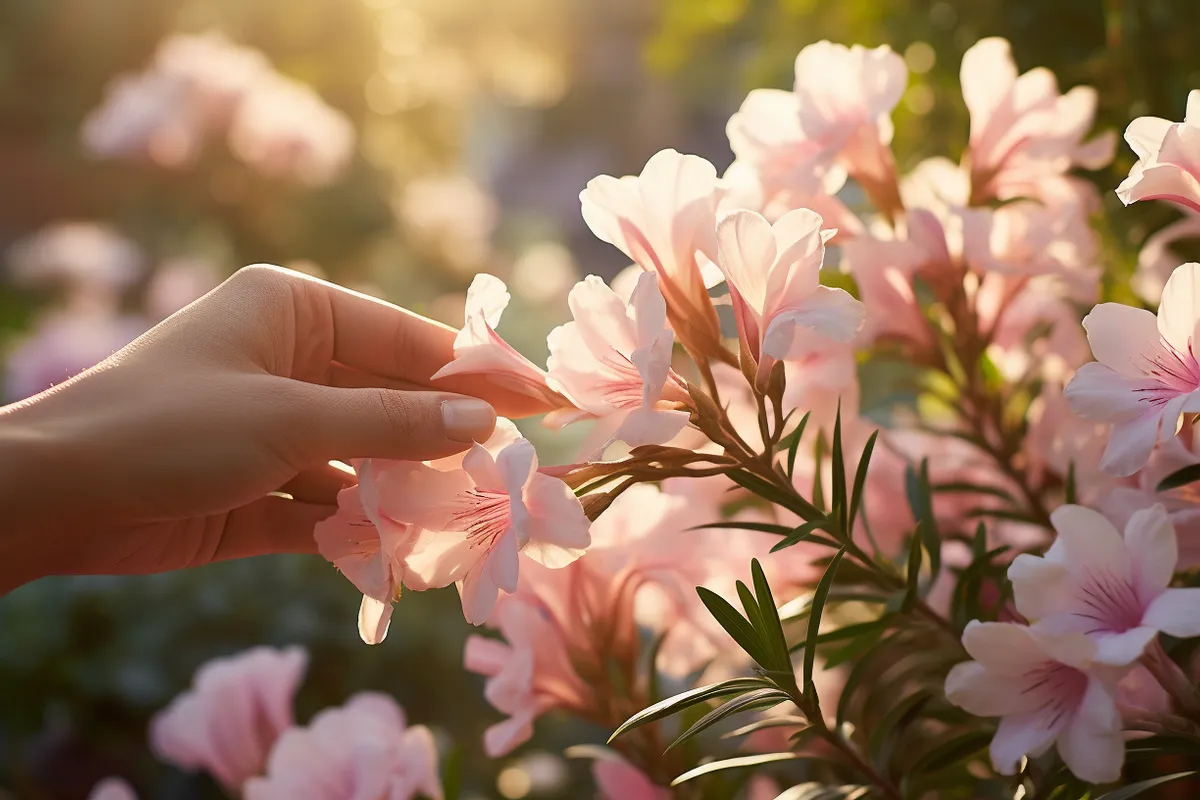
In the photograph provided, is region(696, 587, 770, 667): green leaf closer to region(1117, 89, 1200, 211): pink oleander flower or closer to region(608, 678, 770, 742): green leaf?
region(608, 678, 770, 742): green leaf

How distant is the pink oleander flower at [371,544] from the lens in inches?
21.7

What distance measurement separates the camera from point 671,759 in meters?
0.74

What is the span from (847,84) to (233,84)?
6.02 ft

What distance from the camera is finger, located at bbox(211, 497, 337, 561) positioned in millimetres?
749

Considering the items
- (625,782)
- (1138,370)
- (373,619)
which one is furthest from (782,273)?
(625,782)

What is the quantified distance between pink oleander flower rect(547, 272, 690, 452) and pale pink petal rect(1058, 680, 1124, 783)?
0.22 meters

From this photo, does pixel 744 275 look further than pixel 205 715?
No

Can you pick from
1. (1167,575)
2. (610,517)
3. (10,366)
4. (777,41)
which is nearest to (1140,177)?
(1167,575)

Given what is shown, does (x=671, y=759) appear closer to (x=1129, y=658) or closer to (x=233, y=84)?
(x=1129, y=658)

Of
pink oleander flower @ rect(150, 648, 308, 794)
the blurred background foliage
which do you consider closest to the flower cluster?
the blurred background foliage

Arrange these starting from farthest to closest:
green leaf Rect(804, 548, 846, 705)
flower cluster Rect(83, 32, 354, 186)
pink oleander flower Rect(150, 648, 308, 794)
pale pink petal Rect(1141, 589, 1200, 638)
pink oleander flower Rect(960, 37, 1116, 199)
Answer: flower cluster Rect(83, 32, 354, 186) → pink oleander flower Rect(150, 648, 308, 794) → pink oleander flower Rect(960, 37, 1116, 199) → green leaf Rect(804, 548, 846, 705) → pale pink petal Rect(1141, 589, 1200, 638)

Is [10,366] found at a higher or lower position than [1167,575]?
lower

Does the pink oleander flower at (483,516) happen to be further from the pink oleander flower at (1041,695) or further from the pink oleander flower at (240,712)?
the pink oleander flower at (240,712)

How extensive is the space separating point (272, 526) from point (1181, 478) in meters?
0.59
